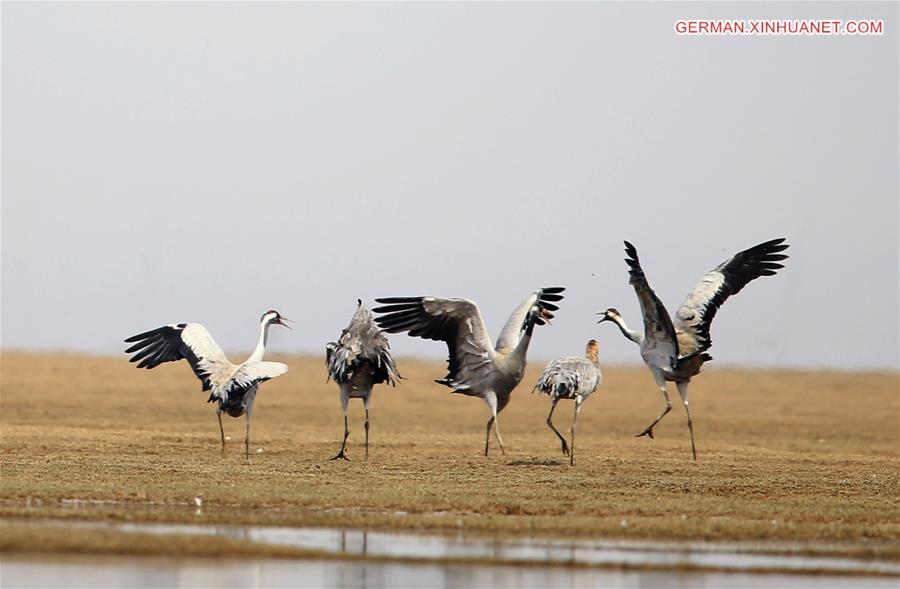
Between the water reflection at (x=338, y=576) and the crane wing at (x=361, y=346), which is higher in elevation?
the crane wing at (x=361, y=346)

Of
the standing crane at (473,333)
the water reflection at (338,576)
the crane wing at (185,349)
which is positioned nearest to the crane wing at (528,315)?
the standing crane at (473,333)

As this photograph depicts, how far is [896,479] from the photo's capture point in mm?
19547

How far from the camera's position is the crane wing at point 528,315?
20.4 metres

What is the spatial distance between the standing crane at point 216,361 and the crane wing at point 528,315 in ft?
10.5

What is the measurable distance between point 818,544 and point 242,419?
21.2 meters

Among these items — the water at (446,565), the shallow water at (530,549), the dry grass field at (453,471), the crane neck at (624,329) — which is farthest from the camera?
the crane neck at (624,329)

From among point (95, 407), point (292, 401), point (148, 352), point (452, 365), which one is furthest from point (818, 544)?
point (292, 401)

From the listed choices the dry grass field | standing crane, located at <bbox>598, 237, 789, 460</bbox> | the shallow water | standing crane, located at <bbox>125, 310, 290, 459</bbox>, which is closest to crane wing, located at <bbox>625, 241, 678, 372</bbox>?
standing crane, located at <bbox>598, 237, 789, 460</bbox>

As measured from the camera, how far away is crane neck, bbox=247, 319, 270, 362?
20.8 metres

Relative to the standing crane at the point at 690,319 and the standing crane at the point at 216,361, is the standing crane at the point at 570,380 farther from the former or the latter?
the standing crane at the point at 216,361

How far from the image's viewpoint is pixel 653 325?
810 inches

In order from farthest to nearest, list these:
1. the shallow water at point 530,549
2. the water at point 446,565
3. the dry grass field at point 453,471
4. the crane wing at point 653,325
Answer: the crane wing at point 653,325, the dry grass field at point 453,471, the shallow water at point 530,549, the water at point 446,565

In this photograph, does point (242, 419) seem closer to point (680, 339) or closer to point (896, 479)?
point (680, 339)

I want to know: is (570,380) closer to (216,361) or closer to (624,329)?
(624,329)
